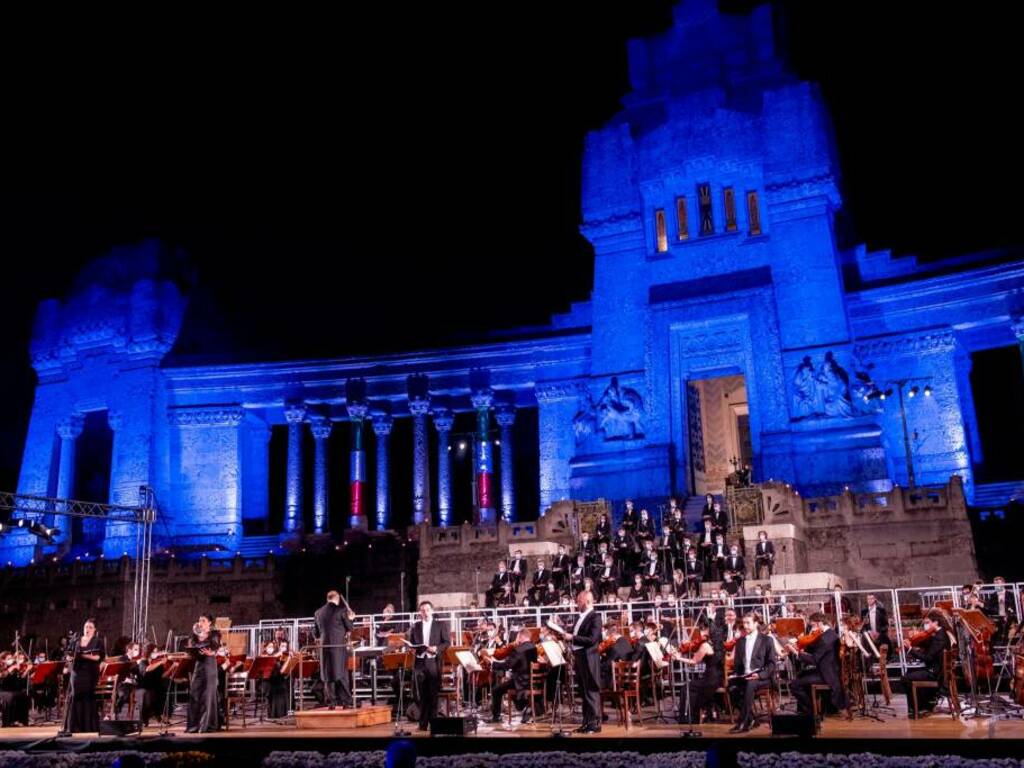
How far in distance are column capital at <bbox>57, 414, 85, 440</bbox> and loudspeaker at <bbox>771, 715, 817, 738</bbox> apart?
136ft

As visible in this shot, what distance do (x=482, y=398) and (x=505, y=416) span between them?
70.5 inches

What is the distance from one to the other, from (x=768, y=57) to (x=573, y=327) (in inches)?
525

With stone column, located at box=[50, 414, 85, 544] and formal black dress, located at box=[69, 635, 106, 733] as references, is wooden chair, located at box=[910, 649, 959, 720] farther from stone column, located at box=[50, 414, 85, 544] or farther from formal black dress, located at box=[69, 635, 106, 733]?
stone column, located at box=[50, 414, 85, 544]

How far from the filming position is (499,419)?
1838 inches

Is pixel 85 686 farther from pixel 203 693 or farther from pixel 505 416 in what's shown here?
pixel 505 416

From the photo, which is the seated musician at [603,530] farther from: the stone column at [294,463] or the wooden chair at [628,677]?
the stone column at [294,463]

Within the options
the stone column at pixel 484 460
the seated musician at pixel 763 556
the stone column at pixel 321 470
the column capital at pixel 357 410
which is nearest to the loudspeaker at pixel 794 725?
the seated musician at pixel 763 556

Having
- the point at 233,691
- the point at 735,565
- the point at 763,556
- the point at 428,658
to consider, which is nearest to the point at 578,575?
the point at 735,565

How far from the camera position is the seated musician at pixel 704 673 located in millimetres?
15891

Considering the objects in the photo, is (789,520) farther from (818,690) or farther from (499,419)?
(499,419)

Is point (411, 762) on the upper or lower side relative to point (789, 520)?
lower

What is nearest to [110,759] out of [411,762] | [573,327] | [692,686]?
[692,686]

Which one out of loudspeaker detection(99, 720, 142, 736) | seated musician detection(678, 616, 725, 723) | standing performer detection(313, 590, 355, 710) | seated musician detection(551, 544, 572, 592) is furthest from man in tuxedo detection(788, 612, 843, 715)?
seated musician detection(551, 544, 572, 592)

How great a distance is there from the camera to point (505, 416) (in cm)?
4675
